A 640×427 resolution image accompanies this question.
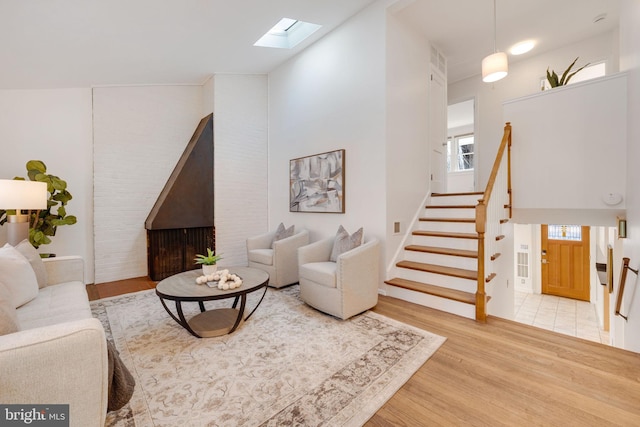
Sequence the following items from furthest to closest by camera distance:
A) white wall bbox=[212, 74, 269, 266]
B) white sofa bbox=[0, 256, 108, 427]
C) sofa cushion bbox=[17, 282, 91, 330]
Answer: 1. white wall bbox=[212, 74, 269, 266]
2. sofa cushion bbox=[17, 282, 91, 330]
3. white sofa bbox=[0, 256, 108, 427]

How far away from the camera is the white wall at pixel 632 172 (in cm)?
244

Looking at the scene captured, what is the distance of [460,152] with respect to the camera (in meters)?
8.27

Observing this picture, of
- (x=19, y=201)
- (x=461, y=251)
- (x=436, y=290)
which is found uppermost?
(x=19, y=201)

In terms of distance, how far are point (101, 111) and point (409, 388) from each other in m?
5.38

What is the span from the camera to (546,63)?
15.6 ft

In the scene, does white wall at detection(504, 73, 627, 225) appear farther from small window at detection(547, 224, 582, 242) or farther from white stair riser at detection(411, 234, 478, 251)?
small window at detection(547, 224, 582, 242)

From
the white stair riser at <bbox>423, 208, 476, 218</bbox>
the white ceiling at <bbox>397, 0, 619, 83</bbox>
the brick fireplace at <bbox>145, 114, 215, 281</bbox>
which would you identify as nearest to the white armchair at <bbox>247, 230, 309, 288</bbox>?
the brick fireplace at <bbox>145, 114, 215, 281</bbox>

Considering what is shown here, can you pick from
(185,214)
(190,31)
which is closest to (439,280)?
(185,214)

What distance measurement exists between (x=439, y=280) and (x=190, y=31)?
4.31 m

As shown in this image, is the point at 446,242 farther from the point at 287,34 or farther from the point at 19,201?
the point at 19,201

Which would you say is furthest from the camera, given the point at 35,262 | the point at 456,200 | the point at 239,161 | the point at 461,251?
the point at 239,161

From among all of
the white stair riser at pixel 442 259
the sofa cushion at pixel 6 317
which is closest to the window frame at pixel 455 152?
the white stair riser at pixel 442 259

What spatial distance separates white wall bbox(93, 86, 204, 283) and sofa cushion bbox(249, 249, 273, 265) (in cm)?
196

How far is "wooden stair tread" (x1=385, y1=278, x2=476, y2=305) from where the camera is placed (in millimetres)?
2898
